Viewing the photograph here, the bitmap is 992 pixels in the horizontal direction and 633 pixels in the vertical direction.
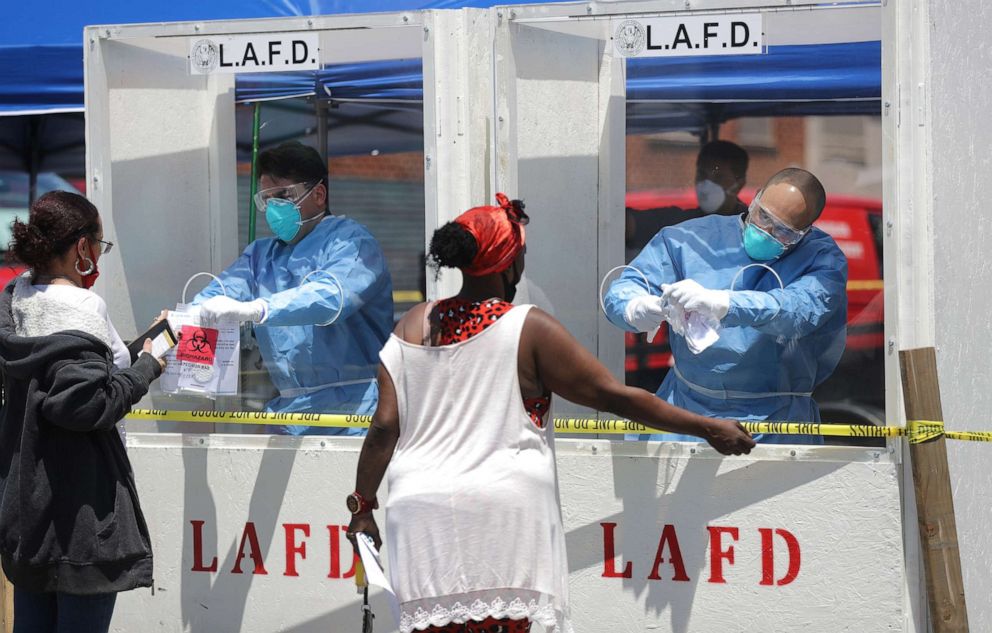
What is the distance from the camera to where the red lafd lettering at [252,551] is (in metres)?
4.33

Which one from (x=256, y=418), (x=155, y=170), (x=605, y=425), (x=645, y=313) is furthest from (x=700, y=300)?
(x=155, y=170)

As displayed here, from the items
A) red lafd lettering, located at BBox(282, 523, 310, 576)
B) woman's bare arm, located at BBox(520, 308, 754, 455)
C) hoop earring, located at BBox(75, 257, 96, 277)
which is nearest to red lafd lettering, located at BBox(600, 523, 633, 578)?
red lafd lettering, located at BBox(282, 523, 310, 576)

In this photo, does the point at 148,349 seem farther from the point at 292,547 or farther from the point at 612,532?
the point at 612,532

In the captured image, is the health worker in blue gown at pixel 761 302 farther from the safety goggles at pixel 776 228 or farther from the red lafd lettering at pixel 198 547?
the red lafd lettering at pixel 198 547

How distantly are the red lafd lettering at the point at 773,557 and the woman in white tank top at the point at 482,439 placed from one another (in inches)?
42.4

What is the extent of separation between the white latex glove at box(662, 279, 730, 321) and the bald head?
0.43m

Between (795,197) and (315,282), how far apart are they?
159 centimetres

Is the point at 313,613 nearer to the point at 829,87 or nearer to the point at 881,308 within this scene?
the point at 881,308

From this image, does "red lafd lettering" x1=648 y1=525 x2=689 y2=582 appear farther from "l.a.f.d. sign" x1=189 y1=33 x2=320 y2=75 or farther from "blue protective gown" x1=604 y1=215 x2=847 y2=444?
"l.a.f.d. sign" x1=189 y1=33 x2=320 y2=75

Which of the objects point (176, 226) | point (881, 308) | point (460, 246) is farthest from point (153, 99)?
point (881, 308)

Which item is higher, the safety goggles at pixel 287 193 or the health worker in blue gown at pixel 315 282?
the safety goggles at pixel 287 193

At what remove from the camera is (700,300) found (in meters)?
3.69

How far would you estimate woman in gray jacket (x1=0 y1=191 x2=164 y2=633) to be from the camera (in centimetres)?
317

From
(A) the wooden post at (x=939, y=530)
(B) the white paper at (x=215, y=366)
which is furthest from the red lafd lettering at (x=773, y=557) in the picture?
(B) the white paper at (x=215, y=366)
